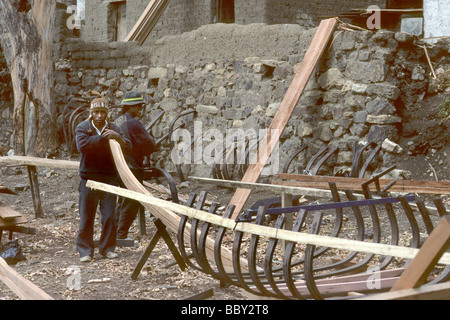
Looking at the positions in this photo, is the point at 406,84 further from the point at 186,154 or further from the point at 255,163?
the point at 186,154

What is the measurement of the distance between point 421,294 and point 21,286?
3050 mm

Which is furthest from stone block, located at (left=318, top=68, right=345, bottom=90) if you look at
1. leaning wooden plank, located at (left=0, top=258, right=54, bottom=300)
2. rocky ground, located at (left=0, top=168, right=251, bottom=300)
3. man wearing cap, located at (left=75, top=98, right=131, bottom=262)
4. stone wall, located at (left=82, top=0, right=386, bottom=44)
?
leaning wooden plank, located at (left=0, top=258, right=54, bottom=300)

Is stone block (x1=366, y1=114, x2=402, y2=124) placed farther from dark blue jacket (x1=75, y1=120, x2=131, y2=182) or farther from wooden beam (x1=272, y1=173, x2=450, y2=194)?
dark blue jacket (x1=75, y1=120, x2=131, y2=182)

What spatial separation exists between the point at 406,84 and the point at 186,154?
364 cm

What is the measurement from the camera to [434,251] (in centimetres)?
284

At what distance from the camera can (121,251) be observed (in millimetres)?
6852

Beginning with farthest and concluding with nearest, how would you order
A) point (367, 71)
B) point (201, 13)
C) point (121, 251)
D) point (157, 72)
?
point (201, 13)
point (157, 72)
point (367, 71)
point (121, 251)

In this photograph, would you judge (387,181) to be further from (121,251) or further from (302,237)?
(121,251)

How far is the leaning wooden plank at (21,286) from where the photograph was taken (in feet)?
14.6

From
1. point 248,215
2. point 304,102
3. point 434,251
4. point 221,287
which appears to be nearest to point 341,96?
point 304,102

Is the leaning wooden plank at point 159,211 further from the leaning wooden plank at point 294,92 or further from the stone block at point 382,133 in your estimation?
the stone block at point 382,133

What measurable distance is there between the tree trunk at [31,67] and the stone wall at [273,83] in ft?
3.64
